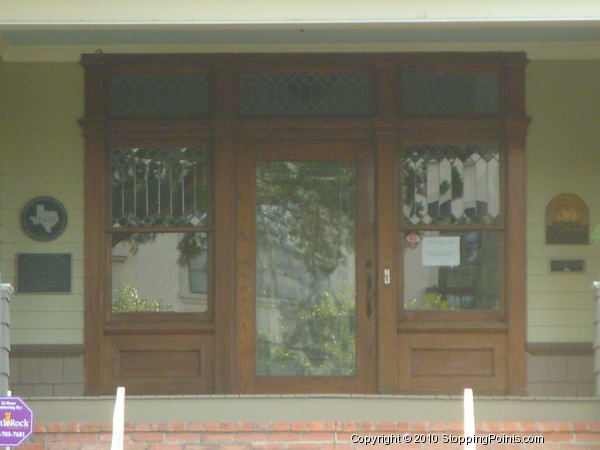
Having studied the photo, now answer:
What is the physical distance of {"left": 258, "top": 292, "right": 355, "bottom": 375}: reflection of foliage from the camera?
845cm

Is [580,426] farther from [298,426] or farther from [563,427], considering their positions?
[298,426]

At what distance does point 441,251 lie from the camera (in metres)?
8.43

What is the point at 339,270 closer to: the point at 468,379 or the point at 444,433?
the point at 468,379

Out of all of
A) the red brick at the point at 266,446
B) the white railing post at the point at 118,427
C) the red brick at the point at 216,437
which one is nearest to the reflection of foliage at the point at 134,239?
the red brick at the point at 216,437

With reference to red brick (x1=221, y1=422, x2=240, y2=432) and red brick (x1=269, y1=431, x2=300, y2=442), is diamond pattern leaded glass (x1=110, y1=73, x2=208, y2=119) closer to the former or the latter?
red brick (x1=221, y1=422, x2=240, y2=432)

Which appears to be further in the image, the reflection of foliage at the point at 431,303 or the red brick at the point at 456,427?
the reflection of foliage at the point at 431,303

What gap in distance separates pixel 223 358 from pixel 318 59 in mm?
2540

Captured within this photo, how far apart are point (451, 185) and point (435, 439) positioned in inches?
99.5

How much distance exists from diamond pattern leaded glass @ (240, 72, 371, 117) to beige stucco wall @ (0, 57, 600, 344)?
137 cm

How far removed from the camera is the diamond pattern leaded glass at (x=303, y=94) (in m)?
8.46

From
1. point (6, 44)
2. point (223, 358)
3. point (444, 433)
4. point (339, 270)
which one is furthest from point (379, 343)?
point (6, 44)

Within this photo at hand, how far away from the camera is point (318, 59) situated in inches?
332

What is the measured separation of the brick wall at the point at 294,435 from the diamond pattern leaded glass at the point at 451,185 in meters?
2.26

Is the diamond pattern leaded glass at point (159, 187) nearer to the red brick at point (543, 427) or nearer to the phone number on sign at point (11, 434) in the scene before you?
the phone number on sign at point (11, 434)
